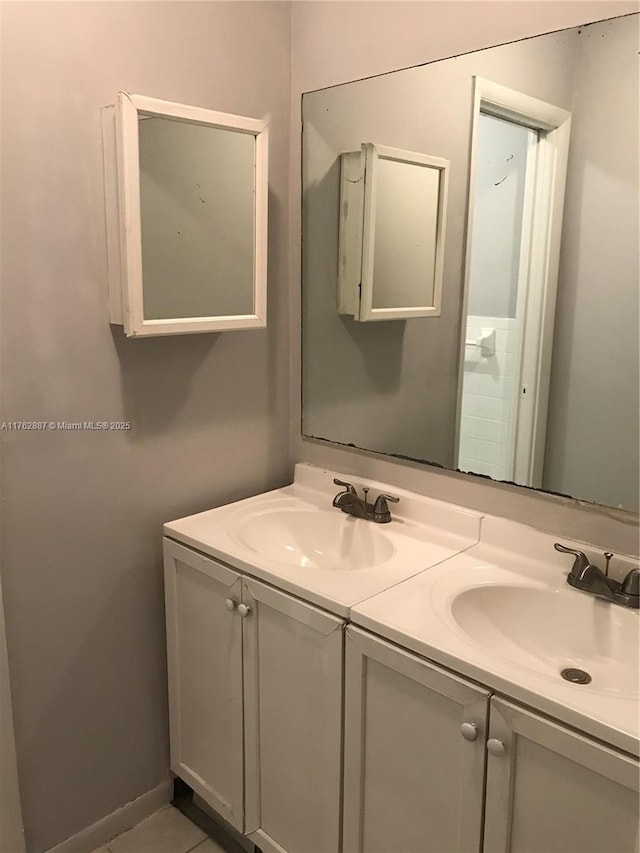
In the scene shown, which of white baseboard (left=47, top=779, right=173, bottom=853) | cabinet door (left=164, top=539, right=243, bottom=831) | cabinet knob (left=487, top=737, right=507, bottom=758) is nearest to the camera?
cabinet knob (left=487, top=737, right=507, bottom=758)

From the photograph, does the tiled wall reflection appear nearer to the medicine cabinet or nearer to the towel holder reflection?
the towel holder reflection

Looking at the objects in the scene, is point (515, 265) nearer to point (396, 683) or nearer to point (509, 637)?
point (509, 637)

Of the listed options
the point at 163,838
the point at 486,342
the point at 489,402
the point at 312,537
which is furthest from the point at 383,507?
the point at 163,838

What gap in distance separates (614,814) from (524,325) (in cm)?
93

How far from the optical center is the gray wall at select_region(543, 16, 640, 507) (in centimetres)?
132

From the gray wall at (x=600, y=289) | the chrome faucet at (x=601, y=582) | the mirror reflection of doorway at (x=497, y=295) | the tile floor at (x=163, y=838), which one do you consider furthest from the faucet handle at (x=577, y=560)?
the tile floor at (x=163, y=838)

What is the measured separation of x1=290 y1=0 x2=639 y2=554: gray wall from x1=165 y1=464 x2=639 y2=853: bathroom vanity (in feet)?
0.18

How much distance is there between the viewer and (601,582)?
134 cm

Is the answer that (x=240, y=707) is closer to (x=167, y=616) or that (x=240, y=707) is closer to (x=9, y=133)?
(x=167, y=616)

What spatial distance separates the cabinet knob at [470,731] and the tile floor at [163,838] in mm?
992

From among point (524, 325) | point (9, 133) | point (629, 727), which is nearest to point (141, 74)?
point (9, 133)

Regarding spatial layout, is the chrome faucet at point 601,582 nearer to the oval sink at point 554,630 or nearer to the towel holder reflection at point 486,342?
the oval sink at point 554,630

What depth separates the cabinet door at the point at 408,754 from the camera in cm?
116

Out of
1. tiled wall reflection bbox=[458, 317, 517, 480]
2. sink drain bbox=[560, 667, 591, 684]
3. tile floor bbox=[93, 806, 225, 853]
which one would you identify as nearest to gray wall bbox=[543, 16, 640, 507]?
tiled wall reflection bbox=[458, 317, 517, 480]
